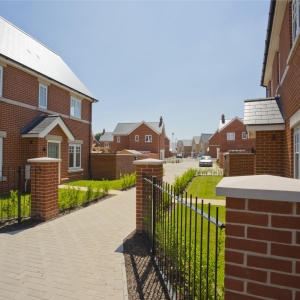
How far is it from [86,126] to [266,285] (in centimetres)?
1669

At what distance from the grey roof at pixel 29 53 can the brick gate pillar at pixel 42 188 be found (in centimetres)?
666

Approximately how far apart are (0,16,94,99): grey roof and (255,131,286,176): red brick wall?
11035 millimetres

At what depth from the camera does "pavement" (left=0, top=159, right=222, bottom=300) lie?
3146mm

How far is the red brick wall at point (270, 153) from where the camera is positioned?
7355 millimetres

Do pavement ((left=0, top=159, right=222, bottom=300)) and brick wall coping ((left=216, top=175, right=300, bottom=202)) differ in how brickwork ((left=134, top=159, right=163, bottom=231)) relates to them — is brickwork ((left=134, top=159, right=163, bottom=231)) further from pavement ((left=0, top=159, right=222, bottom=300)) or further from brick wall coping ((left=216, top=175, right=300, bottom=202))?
brick wall coping ((left=216, top=175, right=300, bottom=202))

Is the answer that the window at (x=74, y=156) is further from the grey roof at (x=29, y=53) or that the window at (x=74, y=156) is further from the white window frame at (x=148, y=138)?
the white window frame at (x=148, y=138)

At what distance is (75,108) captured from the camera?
15969mm

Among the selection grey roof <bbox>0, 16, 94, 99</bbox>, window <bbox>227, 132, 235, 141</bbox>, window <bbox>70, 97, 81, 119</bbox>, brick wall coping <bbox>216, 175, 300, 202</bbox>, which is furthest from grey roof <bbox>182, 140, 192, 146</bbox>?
brick wall coping <bbox>216, 175, 300, 202</bbox>

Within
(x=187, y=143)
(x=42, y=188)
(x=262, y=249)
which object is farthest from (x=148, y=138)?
(x=187, y=143)

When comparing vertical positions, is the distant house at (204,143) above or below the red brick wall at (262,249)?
above

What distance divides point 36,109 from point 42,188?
7686 mm

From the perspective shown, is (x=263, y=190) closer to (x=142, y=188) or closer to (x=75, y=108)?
(x=142, y=188)

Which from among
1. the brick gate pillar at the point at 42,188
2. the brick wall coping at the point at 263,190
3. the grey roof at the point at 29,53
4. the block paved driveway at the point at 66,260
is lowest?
the block paved driveway at the point at 66,260

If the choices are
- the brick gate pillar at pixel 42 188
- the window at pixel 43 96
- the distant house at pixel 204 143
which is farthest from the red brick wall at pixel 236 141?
the brick gate pillar at pixel 42 188
